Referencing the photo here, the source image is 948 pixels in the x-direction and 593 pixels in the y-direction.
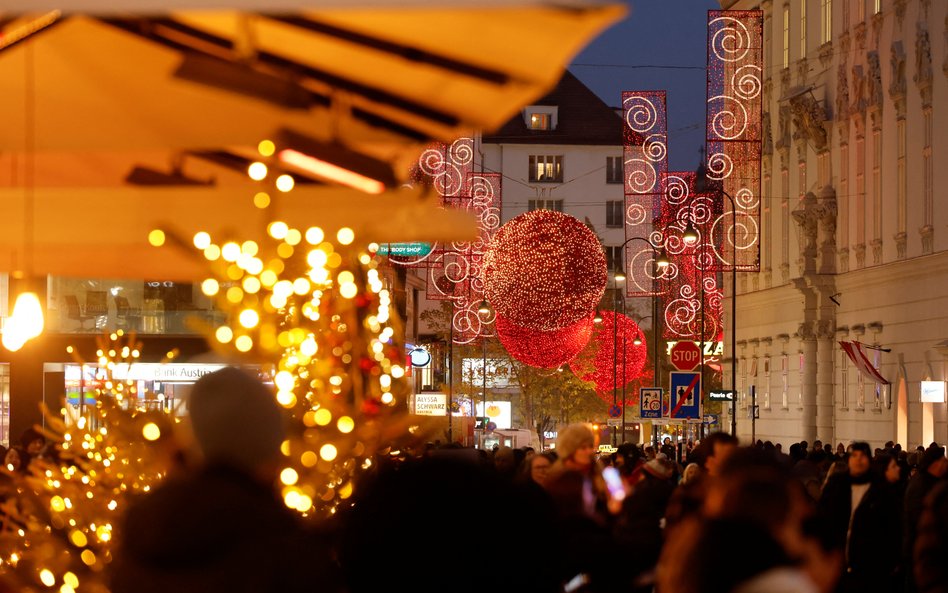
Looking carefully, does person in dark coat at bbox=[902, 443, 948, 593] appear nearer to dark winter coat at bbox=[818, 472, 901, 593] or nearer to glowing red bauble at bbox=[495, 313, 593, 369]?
dark winter coat at bbox=[818, 472, 901, 593]

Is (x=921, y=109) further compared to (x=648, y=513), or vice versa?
(x=921, y=109)

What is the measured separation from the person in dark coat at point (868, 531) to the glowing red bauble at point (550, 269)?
17.4 m

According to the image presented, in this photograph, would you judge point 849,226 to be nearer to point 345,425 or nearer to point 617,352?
point 617,352

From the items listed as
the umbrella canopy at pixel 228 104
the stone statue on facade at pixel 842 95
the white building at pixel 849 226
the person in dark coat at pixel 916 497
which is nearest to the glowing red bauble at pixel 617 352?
the white building at pixel 849 226

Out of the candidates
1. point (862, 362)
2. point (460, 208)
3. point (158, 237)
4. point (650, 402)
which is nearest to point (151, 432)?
point (158, 237)

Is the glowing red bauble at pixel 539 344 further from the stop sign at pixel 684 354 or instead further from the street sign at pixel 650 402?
the street sign at pixel 650 402

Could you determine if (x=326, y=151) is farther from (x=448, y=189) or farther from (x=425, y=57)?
(x=448, y=189)

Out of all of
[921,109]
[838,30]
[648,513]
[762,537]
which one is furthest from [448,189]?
[762,537]

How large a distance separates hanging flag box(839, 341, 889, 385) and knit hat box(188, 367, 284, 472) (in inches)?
1559

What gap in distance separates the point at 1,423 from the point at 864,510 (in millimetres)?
24183

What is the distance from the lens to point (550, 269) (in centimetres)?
3175

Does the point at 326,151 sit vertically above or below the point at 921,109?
below

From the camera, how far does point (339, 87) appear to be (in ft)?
27.0

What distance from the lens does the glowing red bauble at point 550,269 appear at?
3145 centimetres
